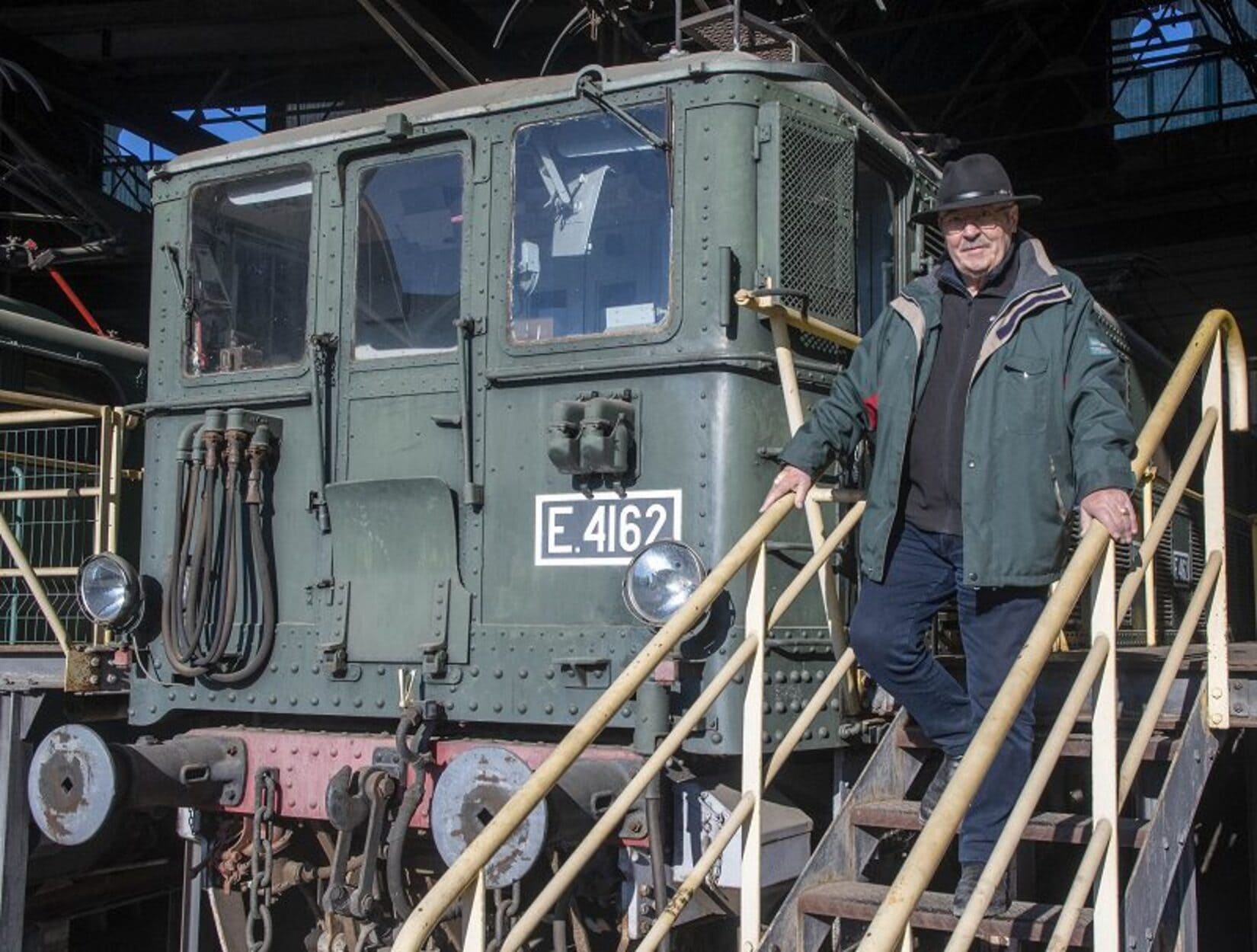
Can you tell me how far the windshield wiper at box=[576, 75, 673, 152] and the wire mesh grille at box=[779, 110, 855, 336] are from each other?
427 millimetres

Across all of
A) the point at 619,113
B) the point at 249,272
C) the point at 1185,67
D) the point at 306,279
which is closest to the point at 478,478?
the point at 306,279

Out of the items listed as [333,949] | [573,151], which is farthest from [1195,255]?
[333,949]

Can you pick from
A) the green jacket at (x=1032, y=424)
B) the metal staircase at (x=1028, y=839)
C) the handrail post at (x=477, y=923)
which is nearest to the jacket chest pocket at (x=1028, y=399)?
the green jacket at (x=1032, y=424)

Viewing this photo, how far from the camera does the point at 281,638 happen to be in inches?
206

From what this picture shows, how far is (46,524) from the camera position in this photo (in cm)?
814

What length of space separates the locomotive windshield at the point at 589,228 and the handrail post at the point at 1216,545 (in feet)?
6.14

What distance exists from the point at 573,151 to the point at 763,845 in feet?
8.23

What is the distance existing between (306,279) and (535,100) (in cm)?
120

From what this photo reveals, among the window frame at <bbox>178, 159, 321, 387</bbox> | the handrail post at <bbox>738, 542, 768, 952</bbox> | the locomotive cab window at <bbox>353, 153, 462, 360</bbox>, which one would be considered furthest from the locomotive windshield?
the handrail post at <bbox>738, 542, 768, 952</bbox>

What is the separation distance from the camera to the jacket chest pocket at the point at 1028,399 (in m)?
3.64

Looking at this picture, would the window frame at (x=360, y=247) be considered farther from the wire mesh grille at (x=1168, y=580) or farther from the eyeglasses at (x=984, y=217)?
the wire mesh grille at (x=1168, y=580)

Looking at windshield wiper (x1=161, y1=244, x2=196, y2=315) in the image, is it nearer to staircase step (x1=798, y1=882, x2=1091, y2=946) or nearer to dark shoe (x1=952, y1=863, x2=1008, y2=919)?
staircase step (x1=798, y1=882, x2=1091, y2=946)

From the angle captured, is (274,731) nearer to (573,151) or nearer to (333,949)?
(333,949)

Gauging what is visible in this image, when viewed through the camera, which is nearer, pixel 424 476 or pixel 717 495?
pixel 717 495
